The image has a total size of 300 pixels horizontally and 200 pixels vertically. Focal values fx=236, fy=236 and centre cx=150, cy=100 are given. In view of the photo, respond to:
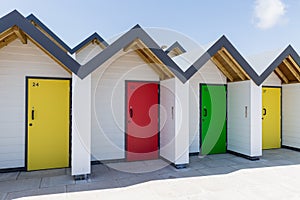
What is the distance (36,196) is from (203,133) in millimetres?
4659

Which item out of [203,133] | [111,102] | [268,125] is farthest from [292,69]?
[111,102]

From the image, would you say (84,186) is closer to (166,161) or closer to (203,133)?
(166,161)

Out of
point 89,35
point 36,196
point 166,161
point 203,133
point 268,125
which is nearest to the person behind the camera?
point 36,196

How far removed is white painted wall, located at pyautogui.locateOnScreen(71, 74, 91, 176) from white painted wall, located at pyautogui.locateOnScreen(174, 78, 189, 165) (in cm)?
203

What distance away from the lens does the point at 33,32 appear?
4.32 m

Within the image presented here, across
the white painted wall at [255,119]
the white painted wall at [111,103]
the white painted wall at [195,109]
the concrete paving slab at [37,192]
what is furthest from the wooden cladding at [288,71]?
the concrete paving slab at [37,192]

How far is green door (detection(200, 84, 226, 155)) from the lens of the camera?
6.98 meters

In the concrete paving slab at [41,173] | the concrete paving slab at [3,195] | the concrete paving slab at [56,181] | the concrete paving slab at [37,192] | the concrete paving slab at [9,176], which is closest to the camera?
the concrete paving slab at [3,195]

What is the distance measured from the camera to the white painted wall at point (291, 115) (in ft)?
24.6

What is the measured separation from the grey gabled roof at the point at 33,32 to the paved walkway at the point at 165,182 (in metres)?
2.23

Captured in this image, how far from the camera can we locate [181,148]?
5.53 metres

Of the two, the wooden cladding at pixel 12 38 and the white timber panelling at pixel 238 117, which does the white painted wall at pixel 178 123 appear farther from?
the wooden cladding at pixel 12 38

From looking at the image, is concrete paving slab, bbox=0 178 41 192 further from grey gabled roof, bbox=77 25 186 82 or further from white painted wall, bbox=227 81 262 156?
white painted wall, bbox=227 81 262 156

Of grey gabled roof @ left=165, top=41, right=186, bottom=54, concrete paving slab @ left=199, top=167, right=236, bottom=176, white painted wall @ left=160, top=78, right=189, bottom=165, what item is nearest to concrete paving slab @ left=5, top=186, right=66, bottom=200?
white painted wall @ left=160, top=78, right=189, bottom=165
